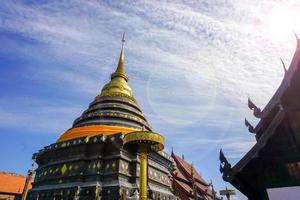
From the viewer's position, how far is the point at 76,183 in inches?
876

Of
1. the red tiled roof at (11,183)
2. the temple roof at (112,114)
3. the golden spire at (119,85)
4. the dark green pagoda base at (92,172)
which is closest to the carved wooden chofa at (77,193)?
the dark green pagoda base at (92,172)

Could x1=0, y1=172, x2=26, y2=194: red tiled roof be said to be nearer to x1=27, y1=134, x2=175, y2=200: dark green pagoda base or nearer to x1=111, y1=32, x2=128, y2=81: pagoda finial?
x1=27, y1=134, x2=175, y2=200: dark green pagoda base

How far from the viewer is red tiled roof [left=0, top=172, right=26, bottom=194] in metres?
34.6

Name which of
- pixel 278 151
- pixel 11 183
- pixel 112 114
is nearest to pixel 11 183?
pixel 11 183

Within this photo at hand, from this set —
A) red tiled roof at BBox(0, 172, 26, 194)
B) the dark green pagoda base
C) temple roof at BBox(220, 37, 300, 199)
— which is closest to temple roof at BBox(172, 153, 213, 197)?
the dark green pagoda base

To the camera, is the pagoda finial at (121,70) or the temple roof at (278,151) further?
the pagoda finial at (121,70)

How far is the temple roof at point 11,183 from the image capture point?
113 ft

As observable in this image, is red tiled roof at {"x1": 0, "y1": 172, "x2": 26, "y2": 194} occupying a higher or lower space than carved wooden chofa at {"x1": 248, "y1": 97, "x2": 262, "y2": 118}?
higher

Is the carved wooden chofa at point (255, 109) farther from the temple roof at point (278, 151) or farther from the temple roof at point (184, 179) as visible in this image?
the temple roof at point (184, 179)

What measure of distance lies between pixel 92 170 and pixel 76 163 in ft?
6.59

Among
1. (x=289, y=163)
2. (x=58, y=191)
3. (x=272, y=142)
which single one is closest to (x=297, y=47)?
(x=272, y=142)

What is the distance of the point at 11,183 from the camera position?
3606 cm

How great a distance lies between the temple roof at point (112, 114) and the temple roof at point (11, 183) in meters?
14.3

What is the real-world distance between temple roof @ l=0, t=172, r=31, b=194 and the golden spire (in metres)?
19.0
